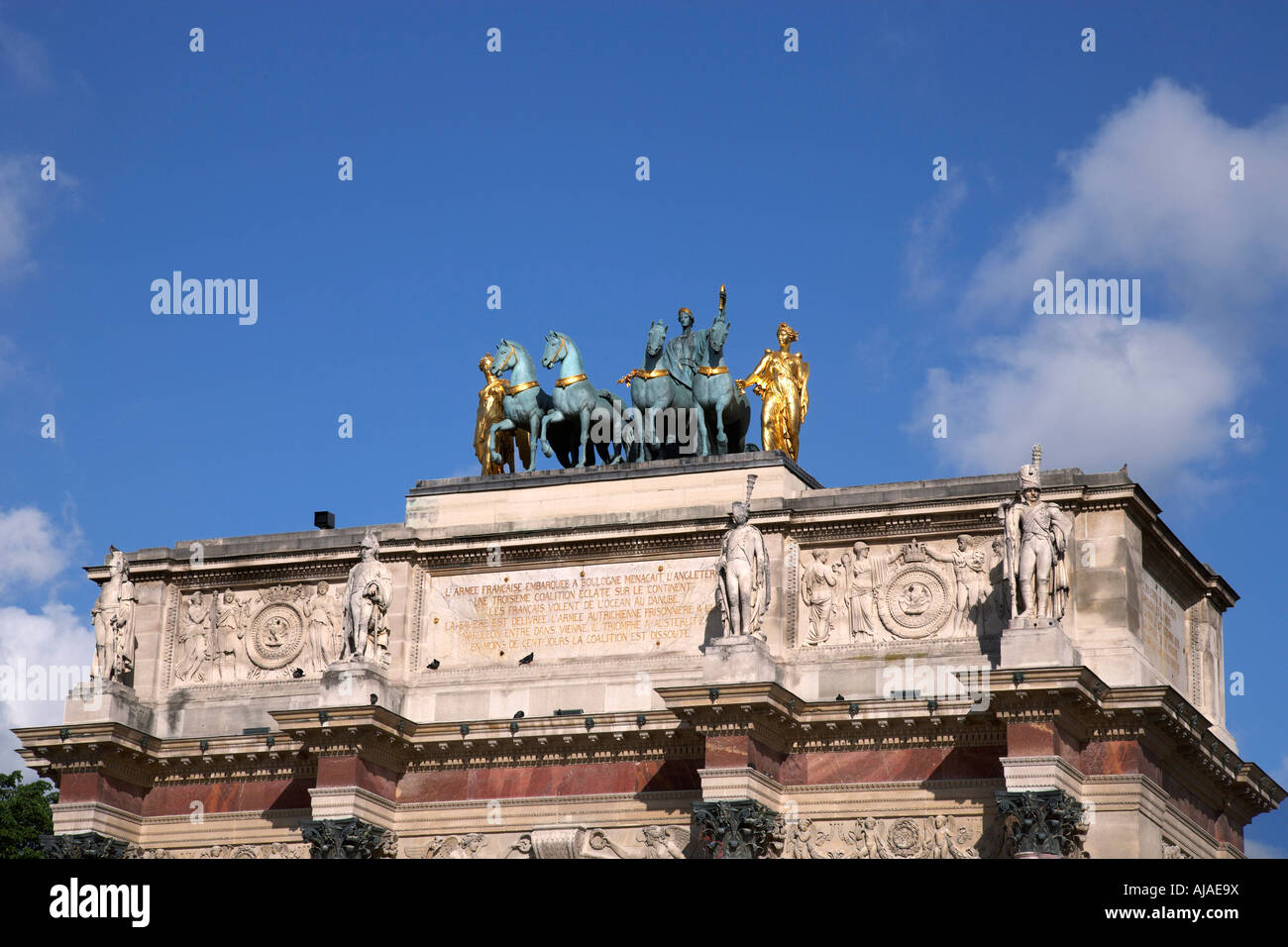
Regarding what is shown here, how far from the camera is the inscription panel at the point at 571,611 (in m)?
39.0

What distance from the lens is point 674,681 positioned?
3841cm

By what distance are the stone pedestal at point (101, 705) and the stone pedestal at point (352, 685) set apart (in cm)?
418

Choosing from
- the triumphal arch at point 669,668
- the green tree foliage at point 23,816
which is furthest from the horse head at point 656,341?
the green tree foliage at point 23,816

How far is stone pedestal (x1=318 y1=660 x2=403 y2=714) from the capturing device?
126 feet

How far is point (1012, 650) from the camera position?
34.9 m

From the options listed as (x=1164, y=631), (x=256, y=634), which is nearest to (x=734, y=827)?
(x=1164, y=631)

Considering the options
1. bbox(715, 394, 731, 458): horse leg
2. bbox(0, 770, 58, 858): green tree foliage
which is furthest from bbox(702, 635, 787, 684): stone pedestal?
bbox(0, 770, 58, 858): green tree foliage

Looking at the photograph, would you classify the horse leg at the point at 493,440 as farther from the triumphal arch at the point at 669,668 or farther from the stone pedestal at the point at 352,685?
the stone pedestal at the point at 352,685

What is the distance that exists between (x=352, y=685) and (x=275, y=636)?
3.63 metres

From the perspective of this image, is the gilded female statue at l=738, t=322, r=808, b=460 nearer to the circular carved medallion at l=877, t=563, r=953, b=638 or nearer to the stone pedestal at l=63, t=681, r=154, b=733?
the circular carved medallion at l=877, t=563, r=953, b=638

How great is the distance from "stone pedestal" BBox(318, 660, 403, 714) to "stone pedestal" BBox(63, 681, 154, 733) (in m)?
4.18
